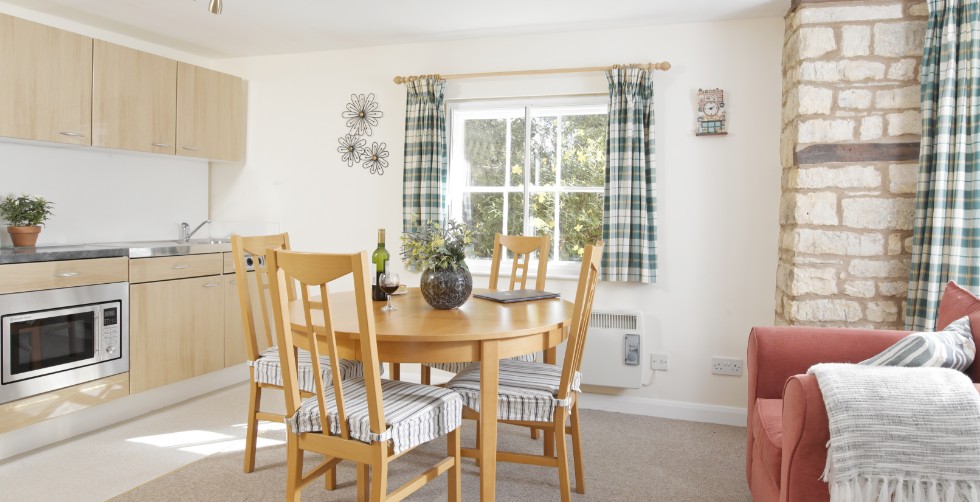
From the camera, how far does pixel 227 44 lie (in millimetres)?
4336

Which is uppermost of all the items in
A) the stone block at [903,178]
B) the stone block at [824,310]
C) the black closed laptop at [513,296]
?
the stone block at [903,178]

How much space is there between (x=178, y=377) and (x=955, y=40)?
4506 millimetres

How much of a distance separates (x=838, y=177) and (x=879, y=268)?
1.64 ft

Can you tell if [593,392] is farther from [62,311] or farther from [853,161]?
[62,311]

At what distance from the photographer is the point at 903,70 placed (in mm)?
3074

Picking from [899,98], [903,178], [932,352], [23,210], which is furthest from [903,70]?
[23,210]

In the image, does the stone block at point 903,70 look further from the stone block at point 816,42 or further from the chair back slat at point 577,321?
the chair back slat at point 577,321

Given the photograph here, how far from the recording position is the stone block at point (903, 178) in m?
3.06

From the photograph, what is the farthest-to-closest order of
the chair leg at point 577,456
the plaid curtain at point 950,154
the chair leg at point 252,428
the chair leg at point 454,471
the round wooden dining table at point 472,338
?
the plaid curtain at point 950,154 < the chair leg at point 252,428 < the chair leg at point 577,456 < the chair leg at point 454,471 < the round wooden dining table at point 472,338

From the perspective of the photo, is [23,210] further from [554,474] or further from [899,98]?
[899,98]

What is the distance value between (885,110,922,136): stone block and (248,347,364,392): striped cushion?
9.38 ft

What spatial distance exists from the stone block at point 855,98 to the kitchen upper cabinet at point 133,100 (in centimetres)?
399

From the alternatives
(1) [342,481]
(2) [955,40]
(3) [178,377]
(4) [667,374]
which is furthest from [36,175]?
(2) [955,40]

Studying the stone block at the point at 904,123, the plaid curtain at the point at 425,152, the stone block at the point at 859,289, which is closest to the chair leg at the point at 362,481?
the plaid curtain at the point at 425,152
